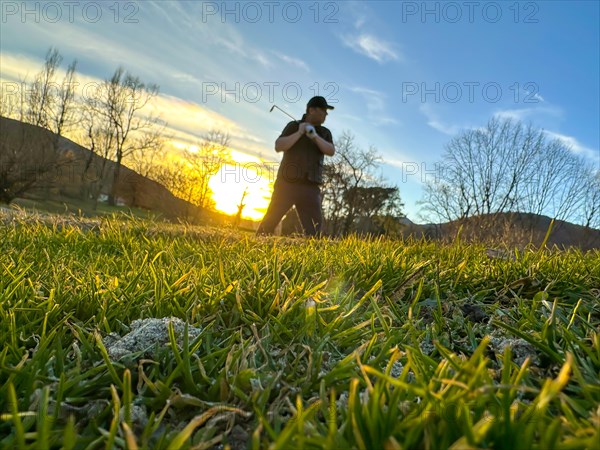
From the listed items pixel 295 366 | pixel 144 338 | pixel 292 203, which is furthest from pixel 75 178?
pixel 295 366

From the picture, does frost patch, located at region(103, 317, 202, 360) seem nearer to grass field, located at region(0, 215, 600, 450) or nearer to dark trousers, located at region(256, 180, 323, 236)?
grass field, located at region(0, 215, 600, 450)

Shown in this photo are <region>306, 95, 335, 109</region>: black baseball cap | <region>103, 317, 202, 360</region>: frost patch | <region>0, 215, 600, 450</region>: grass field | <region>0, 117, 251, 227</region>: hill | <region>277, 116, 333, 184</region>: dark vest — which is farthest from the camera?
<region>0, 117, 251, 227</region>: hill

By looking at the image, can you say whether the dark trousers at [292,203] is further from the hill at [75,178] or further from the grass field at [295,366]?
the hill at [75,178]

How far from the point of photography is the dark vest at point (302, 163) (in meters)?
7.68

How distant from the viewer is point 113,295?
5.30 ft

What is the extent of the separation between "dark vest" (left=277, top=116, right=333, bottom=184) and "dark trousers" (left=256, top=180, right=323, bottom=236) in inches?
4.9

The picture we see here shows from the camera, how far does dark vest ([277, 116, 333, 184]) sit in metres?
7.68

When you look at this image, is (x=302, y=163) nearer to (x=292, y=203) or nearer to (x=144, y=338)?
(x=292, y=203)

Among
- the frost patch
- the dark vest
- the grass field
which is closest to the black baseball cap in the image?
the dark vest

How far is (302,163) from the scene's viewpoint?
7.68m

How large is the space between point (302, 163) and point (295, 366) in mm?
6662

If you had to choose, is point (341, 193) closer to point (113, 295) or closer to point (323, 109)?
point (323, 109)

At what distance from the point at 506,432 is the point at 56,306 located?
4.86ft

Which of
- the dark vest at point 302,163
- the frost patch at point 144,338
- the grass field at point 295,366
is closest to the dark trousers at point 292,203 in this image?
the dark vest at point 302,163
